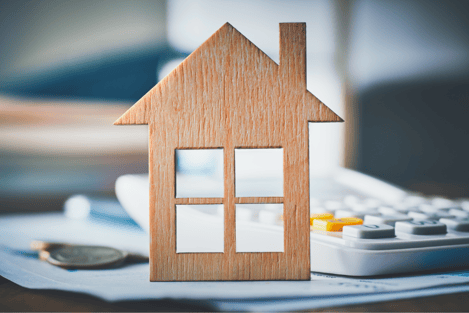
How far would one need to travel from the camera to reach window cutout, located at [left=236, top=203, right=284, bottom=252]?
0.34m

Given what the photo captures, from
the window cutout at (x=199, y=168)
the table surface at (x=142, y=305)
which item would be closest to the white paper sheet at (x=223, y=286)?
the table surface at (x=142, y=305)

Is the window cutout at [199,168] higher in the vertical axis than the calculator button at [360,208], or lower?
higher

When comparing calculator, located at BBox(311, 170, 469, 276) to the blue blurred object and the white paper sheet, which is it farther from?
the blue blurred object

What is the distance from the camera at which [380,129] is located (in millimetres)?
673

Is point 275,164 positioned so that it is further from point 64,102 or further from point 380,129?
point 64,102

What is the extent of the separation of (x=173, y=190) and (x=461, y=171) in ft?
1.88

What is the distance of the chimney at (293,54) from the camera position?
0.30 meters

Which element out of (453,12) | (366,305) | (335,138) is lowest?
(366,305)

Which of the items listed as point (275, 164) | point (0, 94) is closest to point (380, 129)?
point (275, 164)

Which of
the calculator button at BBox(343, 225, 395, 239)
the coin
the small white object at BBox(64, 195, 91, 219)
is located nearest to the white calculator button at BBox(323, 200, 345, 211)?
the calculator button at BBox(343, 225, 395, 239)

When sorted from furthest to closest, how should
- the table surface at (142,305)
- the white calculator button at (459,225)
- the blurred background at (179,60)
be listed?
the blurred background at (179,60)
the white calculator button at (459,225)
the table surface at (142,305)

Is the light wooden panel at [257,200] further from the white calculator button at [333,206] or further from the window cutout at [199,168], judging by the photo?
the window cutout at [199,168]

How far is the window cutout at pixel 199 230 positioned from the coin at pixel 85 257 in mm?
62

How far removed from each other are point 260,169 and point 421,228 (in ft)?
1.00
